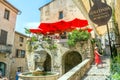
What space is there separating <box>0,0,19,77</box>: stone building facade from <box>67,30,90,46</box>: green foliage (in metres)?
8.78

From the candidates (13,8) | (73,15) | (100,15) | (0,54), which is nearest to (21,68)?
(0,54)

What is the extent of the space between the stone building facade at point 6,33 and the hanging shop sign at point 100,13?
16962 millimetres

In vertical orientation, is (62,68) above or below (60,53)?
below

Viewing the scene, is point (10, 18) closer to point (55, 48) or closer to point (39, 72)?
point (55, 48)


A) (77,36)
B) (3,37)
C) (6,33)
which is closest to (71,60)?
(77,36)

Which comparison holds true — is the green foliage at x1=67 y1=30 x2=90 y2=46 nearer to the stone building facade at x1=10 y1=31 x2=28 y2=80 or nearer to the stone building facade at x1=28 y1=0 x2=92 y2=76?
the stone building facade at x1=28 y1=0 x2=92 y2=76

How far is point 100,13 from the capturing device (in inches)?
199

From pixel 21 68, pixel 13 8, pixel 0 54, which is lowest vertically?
pixel 21 68

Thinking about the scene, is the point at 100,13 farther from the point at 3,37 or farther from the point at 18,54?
the point at 18,54

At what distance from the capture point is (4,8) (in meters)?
21.7

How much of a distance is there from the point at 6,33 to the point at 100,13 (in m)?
19.3

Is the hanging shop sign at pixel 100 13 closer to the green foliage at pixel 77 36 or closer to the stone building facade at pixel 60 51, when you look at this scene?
the stone building facade at pixel 60 51

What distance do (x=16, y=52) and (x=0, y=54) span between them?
6.74m

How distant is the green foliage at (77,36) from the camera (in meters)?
16.3
